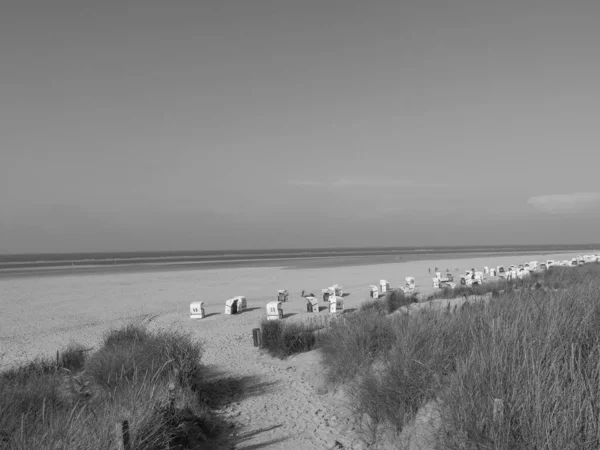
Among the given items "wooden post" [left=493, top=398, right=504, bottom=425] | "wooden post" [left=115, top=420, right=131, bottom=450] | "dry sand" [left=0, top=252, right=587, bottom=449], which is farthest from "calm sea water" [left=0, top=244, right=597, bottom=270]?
"wooden post" [left=493, top=398, right=504, bottom=425]

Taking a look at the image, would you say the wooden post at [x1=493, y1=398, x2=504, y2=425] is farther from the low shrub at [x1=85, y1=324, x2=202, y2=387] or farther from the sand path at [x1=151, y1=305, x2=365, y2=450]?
the low shrub at [x1=85, y1=324, x2=202, y2=387]

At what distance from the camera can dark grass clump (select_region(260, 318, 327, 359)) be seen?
10.0 metres

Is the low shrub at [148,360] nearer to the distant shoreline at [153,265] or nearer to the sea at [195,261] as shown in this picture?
the distant shoreline at [153,265]

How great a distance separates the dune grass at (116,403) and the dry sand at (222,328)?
79 cm

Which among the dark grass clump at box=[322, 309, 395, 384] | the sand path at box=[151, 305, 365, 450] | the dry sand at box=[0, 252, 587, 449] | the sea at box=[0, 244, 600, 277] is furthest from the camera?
the sea at box=[0, 244, 600, 277]

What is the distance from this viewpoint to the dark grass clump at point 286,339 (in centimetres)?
1001

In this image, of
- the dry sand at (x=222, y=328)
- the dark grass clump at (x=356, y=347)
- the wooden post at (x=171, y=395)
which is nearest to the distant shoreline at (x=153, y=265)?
the dry sand at (x=222, y=328)

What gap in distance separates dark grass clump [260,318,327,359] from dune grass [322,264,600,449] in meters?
3.15

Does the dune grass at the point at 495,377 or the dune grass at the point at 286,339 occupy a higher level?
the dune grass at the point at 495,377

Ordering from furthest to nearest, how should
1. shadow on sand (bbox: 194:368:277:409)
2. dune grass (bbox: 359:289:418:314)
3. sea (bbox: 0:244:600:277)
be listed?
sea (bbox: 0:244:600:277) → dune grass (bbox: 359:289:418:314) → shadow on sand (bbox: 194:368:277:409)

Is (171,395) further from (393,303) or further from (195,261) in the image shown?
(195,261)

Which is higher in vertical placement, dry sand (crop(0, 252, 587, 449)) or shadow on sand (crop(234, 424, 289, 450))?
shadow on sand (crop(234, 424, 289, 450))

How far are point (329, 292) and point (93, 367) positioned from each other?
13.8 meters

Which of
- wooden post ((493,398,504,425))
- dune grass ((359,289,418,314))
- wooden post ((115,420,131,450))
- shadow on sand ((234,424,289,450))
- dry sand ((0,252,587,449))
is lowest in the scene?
dry sand ((0,252,587,449))
